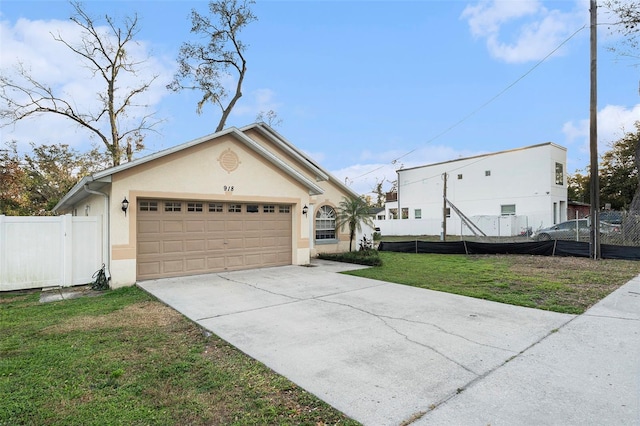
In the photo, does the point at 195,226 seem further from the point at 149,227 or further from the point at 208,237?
the point at 149,227

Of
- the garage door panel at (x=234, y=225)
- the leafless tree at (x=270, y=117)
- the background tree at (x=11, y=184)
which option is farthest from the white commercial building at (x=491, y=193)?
the background tree at (x=11, y=184)

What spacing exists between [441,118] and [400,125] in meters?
2.75

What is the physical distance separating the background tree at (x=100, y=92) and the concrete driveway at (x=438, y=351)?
65.1 feet

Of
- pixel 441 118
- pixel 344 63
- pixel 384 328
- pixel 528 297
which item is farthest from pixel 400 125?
pixel 384 328

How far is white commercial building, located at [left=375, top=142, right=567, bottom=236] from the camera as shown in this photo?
1005 inches

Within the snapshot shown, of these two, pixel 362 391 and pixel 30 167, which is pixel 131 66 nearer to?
pixel 30 167

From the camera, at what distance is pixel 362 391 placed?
327 centimetres

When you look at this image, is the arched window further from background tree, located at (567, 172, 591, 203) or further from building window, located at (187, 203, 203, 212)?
background tree, located at (567, 172, 591, 203)

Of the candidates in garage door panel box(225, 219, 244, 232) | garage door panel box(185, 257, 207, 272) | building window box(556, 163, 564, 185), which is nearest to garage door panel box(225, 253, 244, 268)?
garage door panel box(185, 257, 207, 272)

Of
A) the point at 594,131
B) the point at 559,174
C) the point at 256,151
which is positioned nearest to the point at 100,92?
the point at 256,151

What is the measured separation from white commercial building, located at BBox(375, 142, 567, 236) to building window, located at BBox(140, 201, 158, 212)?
18.3 meters

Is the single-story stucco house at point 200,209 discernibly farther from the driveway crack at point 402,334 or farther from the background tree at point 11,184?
the background tree at point 11,184

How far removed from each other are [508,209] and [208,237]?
25.5m

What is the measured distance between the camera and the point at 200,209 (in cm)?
1019
